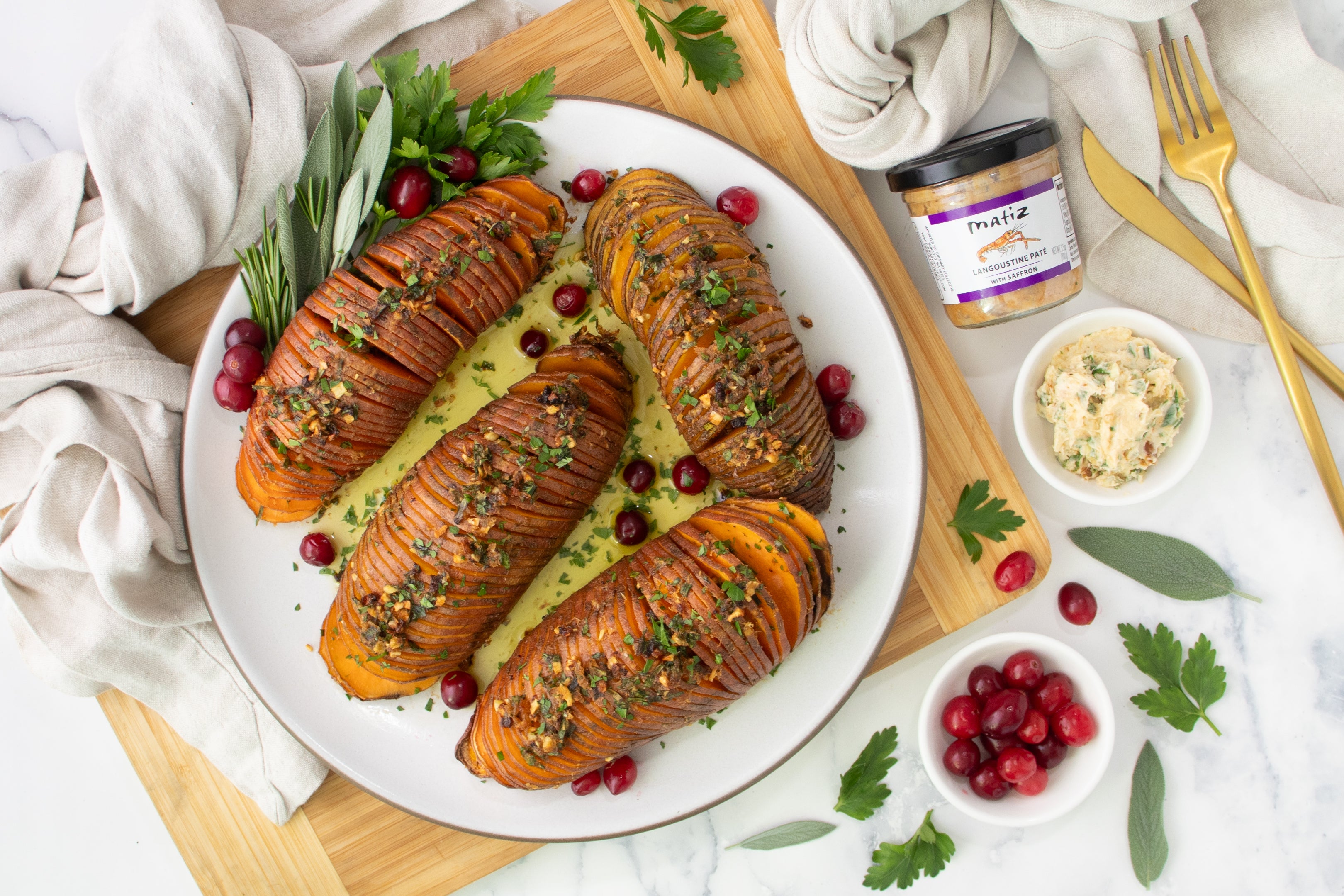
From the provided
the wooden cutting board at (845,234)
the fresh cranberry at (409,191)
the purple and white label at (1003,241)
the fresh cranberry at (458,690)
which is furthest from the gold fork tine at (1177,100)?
the fresh cranberry at (458,690)

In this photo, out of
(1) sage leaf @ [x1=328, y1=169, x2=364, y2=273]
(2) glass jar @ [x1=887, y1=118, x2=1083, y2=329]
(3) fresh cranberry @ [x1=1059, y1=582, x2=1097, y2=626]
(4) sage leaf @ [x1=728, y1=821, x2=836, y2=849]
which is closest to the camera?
(2) glass jar @ [x1=887, y1=118, x2=1083, y2=329]

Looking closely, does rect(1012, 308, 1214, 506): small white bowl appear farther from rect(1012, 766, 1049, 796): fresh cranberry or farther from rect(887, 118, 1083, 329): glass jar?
rect(1012, 766, 1049, 796): fresh cranberry

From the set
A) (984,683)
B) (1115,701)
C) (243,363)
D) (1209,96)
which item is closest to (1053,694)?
(984,683)

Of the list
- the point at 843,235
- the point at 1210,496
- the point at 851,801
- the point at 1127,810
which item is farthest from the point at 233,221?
the point at 1127,810

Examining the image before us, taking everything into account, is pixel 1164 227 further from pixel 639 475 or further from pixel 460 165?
pixel 460 165

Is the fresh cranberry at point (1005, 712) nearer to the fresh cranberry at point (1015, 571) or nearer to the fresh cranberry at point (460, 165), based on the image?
the fresh cranberry at point (1015, 571)

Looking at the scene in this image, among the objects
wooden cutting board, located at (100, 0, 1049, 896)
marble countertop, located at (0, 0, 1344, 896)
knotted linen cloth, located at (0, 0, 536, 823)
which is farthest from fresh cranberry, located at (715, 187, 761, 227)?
knotted linen cloth, located at (0, 0, 536, 823)
